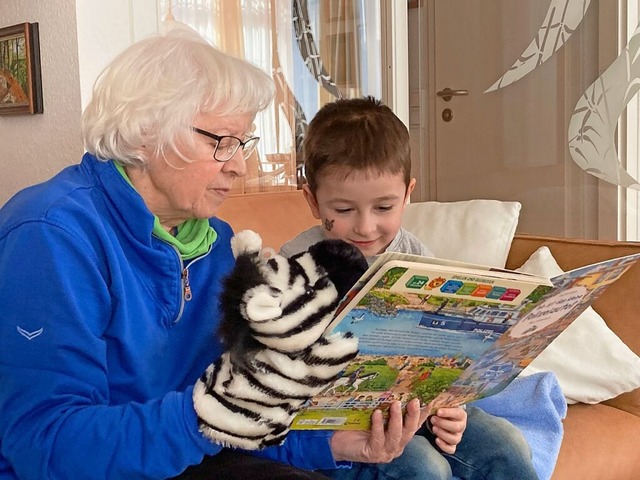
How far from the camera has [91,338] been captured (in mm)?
1020

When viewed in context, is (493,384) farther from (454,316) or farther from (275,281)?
(275,281)

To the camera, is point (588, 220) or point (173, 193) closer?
point (173, 193)

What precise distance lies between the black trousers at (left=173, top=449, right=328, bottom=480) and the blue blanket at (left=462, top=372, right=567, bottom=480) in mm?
635

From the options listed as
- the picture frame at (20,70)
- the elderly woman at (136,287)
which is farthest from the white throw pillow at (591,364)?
the picture frame at (20,70)

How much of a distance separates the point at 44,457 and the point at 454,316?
52 cm

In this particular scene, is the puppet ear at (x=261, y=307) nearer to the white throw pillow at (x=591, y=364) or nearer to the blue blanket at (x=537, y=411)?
the blue blanket at (x=537, y=411)

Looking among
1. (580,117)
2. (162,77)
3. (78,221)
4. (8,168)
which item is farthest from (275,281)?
(580,117)

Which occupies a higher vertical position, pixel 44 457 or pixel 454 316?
pixel 454 316

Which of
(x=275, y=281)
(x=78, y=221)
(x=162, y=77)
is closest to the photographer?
(x=275, y=281)

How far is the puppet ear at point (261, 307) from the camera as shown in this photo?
32.8 inches

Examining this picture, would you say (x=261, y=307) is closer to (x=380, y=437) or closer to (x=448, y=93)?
(x=380, y=437)

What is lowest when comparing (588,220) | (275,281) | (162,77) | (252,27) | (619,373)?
(619,373)

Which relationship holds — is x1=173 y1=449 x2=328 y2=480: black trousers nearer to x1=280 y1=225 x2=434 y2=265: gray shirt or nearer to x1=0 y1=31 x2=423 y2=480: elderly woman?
x1=0 y1=31 x2=423 y2=480: elderly woman

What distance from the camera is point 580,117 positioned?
311 cm
